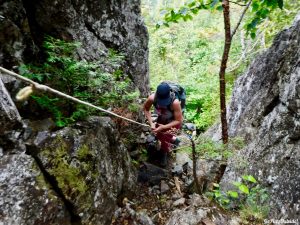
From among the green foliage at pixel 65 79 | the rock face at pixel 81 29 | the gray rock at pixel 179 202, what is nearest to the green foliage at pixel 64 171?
the green foliage at pixel 65 79

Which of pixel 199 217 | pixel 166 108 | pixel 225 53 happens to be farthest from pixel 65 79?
pixel 199 217

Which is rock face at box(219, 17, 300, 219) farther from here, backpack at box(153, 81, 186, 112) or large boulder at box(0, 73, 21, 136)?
large boulder at box(0, 73, 21, 136)

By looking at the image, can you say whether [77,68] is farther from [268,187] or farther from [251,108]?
[251,108]

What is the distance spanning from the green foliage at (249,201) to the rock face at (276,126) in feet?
0.41

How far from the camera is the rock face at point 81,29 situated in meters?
3.67

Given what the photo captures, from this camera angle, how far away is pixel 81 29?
5.00m

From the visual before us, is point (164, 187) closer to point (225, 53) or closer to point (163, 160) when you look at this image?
point (163, 160)

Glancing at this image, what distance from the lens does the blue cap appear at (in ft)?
16.3

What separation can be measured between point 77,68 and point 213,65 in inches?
567

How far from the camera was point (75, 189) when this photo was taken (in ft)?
10.7

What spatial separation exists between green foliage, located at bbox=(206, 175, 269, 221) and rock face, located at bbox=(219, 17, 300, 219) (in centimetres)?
12

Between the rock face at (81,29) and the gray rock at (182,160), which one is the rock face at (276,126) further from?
the rock face at (81,29)

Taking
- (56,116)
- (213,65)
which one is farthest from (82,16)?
(213,65)

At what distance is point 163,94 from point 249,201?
2268 millimetres
